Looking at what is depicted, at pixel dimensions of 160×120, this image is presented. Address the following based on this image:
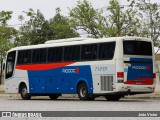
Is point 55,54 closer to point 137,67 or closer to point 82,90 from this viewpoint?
point 82,90

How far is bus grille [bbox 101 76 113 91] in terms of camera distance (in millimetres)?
27266

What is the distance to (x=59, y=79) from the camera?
30703mm

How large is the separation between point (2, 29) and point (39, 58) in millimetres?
30195

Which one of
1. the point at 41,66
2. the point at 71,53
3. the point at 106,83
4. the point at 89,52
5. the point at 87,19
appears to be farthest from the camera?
the point at 87,19


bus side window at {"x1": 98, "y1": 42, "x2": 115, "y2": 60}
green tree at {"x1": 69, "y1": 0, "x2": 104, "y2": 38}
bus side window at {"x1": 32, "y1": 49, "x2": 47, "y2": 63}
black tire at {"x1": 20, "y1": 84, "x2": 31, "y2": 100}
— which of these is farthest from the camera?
green tree at {"x1": 69, "y1": 0, "x2": 104, "y2": 38}

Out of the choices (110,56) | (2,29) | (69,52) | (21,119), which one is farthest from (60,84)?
(2,29)

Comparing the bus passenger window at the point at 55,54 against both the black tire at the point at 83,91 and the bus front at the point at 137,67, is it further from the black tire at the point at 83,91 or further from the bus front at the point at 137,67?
the bus front at the point at 137,67

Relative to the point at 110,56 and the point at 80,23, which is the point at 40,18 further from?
the point at 110,56

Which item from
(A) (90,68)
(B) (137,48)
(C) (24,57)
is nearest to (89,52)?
(A) (90,68)

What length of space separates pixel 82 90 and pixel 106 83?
1925mm

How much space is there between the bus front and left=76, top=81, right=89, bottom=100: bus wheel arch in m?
2.49

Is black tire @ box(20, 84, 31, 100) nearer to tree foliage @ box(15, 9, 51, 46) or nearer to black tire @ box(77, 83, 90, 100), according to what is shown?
black tire @ box(77, 83, 90, 100)

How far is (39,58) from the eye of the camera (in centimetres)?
3209

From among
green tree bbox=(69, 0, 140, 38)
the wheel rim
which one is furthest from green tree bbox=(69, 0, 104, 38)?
the wheel rim
